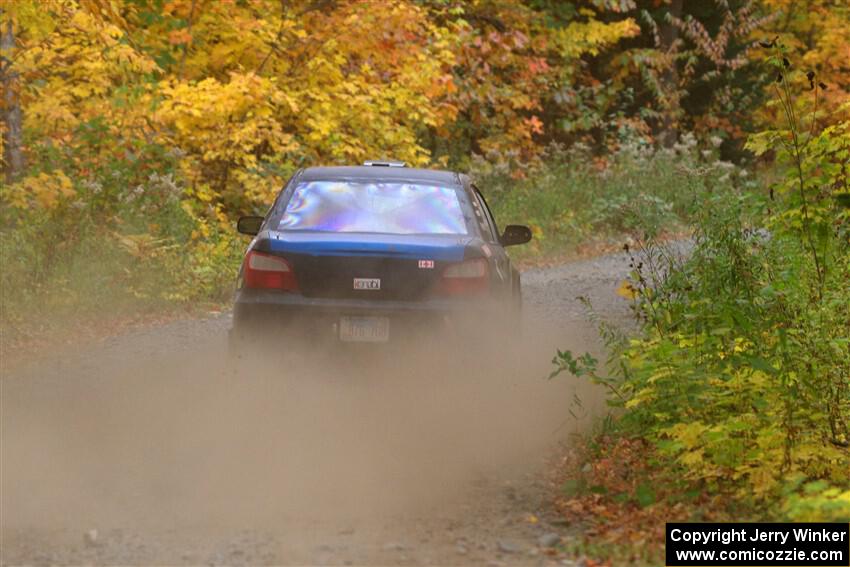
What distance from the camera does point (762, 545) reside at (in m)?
6.22

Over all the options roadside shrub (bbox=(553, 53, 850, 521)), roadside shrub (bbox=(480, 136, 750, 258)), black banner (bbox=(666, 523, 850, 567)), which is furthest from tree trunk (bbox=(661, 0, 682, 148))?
black banner (bbox=(666, 523, 850, 567))

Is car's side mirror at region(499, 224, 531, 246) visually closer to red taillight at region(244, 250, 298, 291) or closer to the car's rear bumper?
the car's rear bumper

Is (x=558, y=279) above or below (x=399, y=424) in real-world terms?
above

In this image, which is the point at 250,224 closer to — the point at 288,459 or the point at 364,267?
the point at 364,267

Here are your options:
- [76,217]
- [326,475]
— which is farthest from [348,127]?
[326,475]

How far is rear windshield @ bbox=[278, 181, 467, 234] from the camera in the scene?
998 cm

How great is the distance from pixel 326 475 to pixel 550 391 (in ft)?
10.9

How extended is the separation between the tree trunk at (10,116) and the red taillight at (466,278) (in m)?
8.97

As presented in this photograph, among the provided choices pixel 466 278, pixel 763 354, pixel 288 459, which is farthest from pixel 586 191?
pixel 288 459

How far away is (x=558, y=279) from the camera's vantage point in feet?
64.3

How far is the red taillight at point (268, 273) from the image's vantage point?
9406 millimetres

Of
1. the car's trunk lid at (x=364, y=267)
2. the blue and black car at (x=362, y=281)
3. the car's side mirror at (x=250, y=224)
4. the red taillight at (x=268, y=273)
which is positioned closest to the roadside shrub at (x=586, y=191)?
the car's side mirror at (x=250, y=224)

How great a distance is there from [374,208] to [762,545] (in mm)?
4706

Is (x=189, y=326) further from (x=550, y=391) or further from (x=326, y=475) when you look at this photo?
(x=326, y=475)
